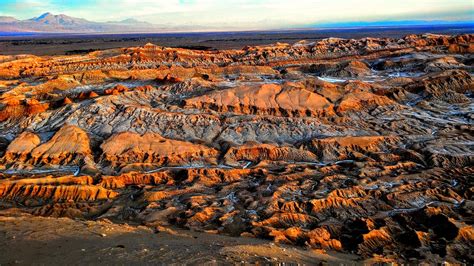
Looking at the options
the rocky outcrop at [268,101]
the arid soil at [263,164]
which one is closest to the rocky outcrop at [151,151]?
the arid soil at [263,164]

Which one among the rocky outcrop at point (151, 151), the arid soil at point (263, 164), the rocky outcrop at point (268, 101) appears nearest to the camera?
the arid soil at point (263, 164)

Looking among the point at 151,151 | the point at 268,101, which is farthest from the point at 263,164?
the point at 268,101

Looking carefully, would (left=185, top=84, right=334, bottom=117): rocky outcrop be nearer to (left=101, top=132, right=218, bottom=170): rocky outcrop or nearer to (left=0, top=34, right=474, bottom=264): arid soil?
(left=0, top=34, right=474, bottom=264): arid soil

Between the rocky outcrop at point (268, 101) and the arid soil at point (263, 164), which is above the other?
the rocky outcrop at point (268, 101)

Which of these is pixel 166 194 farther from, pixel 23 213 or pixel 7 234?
pixel 7 234

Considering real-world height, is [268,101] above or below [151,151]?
above

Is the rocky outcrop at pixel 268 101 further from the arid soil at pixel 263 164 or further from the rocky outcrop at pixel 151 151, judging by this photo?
the rocky outcrop at pixel 151 151

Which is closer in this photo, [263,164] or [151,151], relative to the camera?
[263,164]

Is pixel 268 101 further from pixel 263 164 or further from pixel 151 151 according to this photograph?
pixel 151 151
